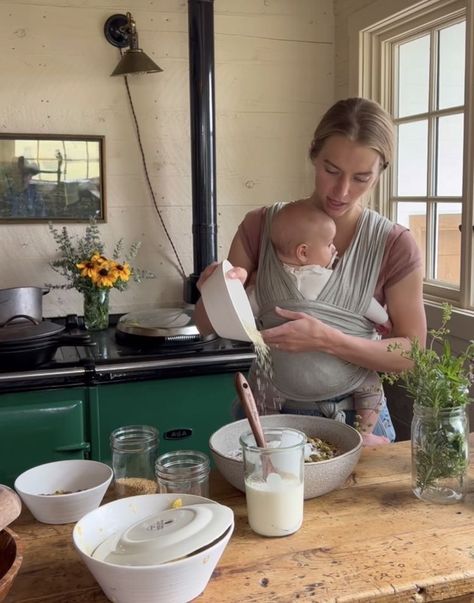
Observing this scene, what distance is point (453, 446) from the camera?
1.22 metres

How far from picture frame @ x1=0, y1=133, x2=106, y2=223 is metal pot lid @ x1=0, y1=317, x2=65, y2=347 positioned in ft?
1.88

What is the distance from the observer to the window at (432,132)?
7.95 ft

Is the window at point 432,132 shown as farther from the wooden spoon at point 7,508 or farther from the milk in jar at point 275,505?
the wooden spoon at point 7,508

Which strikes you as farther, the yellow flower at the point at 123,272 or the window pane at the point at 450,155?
the yellow flower at the point at 123,272

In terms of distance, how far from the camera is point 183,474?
1.18 meters

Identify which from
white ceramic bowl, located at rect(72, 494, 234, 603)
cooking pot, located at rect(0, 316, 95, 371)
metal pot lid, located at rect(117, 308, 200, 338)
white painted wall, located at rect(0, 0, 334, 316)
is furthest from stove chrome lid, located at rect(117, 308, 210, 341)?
white ceramic bowl, located at rect(72, 494, 234, 603)

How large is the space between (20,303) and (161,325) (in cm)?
55

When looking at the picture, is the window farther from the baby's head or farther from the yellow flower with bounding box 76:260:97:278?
the yellow flower with bounding box 76:260:97:278

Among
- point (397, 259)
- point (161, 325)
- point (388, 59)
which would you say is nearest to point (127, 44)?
point (388, 59)

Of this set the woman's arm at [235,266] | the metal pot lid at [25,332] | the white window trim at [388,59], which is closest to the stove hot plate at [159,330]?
the metal pot lid at [25,332]

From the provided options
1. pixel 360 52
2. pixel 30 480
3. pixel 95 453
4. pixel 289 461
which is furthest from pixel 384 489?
pixel 360 52

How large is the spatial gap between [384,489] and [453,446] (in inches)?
6.7

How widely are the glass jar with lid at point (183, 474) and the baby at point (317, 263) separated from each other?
55 cm

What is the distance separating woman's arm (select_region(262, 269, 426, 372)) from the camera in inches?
60.6
